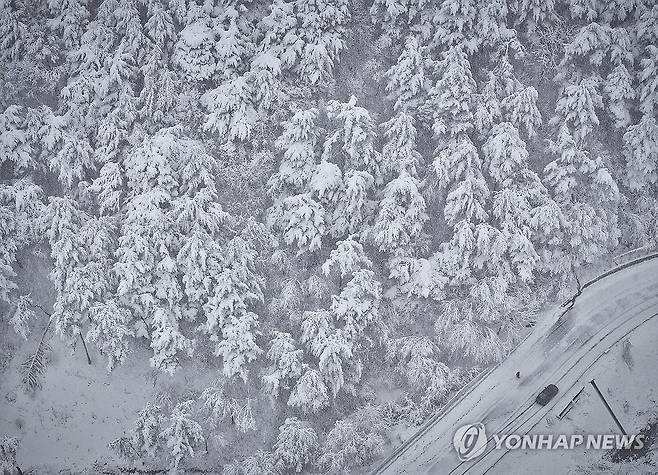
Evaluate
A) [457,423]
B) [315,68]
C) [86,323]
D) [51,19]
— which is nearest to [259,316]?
[86,323]

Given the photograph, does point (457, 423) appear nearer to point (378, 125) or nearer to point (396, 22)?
point (378, 125)

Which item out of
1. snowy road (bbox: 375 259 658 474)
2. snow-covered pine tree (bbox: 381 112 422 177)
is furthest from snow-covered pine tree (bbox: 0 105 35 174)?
snowy road (bbox: 375 259 658 474)

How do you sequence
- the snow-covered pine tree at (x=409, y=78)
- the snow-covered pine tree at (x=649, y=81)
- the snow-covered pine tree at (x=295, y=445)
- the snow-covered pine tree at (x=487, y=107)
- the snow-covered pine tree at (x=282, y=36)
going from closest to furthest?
the snow-covered pine tree at (x=295, y=445) < the snow-covered pine tree at (x=282, y=36) < the snow-covered pine tree at (x=409, y=78) < the snow-covered pine tree at (x=487, y=107) < the snow-covered pine tree at (x=649, y=81)

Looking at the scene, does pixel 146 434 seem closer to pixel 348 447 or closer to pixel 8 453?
pixel 8 453

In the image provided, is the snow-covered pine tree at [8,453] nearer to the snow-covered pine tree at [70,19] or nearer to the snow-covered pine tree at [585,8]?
the snow-covered pine tree at [70,19]

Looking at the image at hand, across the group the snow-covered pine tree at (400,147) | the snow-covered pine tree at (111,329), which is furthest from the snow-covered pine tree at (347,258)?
the snow-covered pine tree at (111,329)

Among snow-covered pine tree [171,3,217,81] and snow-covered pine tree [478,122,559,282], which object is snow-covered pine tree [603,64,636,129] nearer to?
snow-covered pine tree [478,122,559,282]
